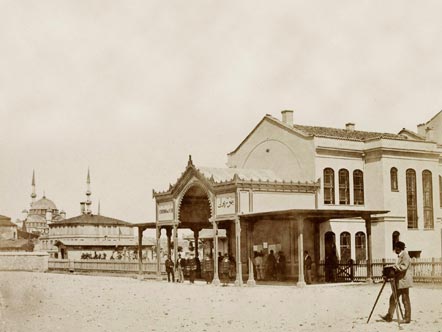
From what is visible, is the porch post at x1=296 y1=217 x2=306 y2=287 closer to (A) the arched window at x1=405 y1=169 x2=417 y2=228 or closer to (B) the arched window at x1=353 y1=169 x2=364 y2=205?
(B) the arched window at x1=353 y1=169 x2=364 y2=205

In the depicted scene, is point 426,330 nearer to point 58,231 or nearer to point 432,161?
point 432,161

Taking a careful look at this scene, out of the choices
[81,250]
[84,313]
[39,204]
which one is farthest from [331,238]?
[39,204]

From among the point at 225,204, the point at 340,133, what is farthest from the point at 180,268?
the point at 340,133

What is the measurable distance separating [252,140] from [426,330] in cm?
2673

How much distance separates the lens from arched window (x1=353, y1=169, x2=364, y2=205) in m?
37.2

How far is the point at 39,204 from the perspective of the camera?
14000 cm

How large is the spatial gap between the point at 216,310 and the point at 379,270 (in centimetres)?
1539

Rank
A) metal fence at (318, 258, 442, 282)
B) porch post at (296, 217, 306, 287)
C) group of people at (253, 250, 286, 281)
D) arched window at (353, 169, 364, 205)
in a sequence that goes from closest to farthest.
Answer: porch post at (296, 217, 306, 287) → metal fence at (318, 258, 442, 282) → group of people at (253, 250, 286, 281) → arched window at (353, 169, 364, 205)

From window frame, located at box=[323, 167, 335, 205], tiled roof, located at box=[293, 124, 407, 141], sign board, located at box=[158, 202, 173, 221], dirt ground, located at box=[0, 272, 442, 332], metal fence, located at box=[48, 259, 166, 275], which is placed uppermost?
tiled roof, located at box=[293, 124, 407, 141]

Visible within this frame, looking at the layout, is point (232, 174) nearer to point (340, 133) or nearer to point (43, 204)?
point (340, 133)

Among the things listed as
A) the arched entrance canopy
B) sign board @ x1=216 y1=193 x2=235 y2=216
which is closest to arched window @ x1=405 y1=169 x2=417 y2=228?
the arched entrance canopy

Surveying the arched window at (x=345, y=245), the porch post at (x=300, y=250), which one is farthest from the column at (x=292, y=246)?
the porch post at (x=300, y=250)

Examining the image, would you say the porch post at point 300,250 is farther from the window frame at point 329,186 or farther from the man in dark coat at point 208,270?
the window frame at point 329,186

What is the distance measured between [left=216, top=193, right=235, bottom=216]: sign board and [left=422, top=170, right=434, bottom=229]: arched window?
1334 centimetres
